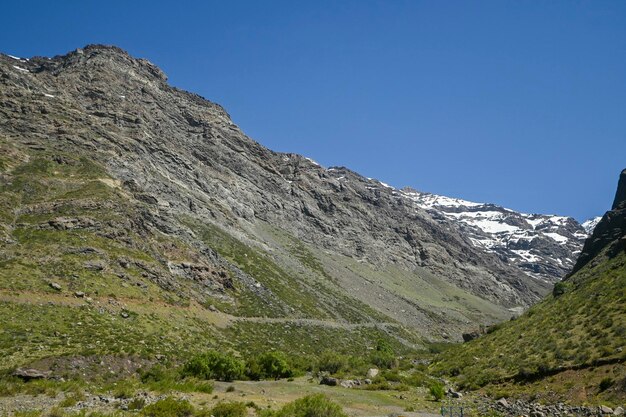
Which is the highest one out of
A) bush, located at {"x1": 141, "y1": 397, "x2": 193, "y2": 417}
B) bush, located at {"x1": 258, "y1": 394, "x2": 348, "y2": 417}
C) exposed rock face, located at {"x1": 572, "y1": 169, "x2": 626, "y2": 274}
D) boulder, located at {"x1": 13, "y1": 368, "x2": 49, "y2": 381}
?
exposed rock face, located at {"x1": 572, "y1": 169, "x2": 626, "y2": 274}

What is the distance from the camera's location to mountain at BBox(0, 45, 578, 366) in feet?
176

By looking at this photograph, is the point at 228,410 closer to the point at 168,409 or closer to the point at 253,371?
the point at 168,409

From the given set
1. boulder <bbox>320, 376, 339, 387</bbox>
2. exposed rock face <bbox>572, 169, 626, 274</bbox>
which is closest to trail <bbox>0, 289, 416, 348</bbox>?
boulder <bbox>320, 376, 339, 387</bbox>

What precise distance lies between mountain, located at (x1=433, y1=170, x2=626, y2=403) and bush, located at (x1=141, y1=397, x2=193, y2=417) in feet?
75.0

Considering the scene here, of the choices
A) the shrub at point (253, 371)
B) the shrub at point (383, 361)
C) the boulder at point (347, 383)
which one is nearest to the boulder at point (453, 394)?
the boulder at point (347, 383)

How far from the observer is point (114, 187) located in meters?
96.8

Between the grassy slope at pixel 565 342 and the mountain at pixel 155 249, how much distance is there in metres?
33.4

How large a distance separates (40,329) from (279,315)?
170 feet

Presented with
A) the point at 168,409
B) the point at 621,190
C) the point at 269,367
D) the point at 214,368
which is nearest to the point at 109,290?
the point at 214,368

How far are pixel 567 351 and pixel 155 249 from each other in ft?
223

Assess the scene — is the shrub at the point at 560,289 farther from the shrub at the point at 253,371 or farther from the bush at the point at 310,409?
the bush at the point at 310,409

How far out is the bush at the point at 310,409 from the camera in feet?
74.0

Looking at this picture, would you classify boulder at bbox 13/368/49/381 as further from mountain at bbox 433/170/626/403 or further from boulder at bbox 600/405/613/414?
boulder at bbox 600/405/613/414

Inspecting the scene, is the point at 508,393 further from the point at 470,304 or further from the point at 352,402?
the point at 470,304
